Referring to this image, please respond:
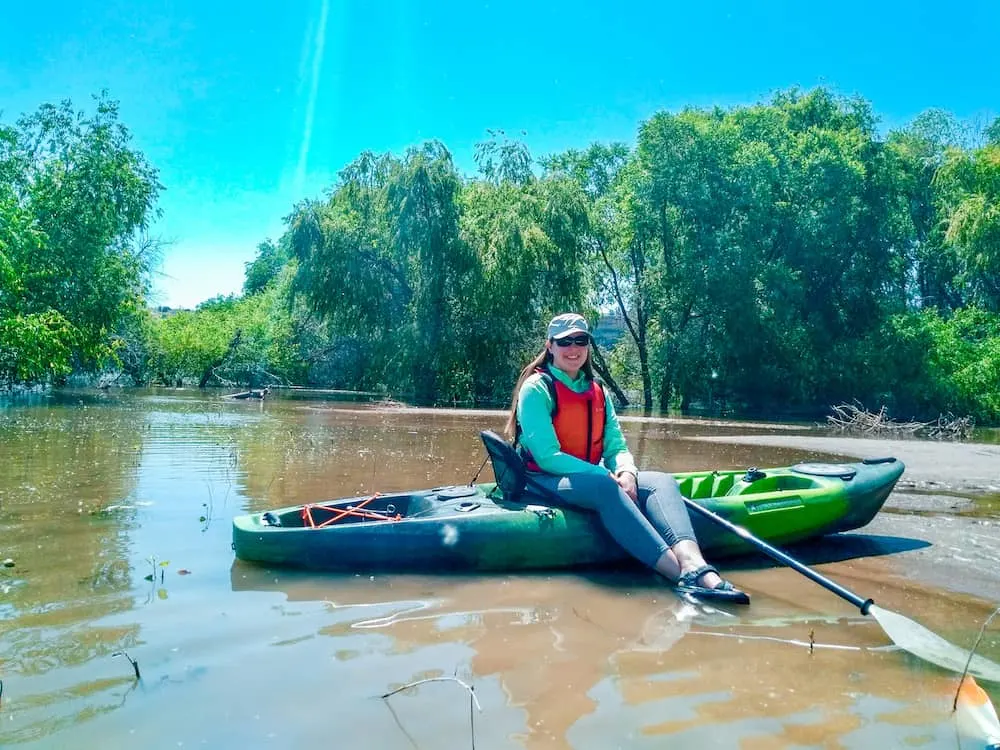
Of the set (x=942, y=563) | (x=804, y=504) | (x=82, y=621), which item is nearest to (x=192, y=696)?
(x=82, y=621)

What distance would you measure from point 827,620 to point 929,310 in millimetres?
23572

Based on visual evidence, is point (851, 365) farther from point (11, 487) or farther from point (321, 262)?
point (11, 487)

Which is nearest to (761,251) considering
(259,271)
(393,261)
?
(393,261)

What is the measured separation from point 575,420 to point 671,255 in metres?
21.2

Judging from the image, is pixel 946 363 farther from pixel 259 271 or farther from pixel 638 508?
pixel 259 271

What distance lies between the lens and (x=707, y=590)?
12.4 ft

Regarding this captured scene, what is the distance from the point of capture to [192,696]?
101 inches

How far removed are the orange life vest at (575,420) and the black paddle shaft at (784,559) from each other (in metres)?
0.64

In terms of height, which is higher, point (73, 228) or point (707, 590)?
point (73, 228)

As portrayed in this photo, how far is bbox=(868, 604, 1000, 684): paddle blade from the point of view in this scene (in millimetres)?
2873

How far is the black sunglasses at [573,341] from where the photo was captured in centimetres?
450

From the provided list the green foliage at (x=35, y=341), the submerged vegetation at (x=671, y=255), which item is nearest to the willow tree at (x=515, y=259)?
the submerged vegetation at (x=671, y=255)

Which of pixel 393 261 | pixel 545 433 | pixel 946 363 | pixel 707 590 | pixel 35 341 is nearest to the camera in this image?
pixel 707 590

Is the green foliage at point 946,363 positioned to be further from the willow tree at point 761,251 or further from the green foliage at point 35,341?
the green foliage at point 35,341
